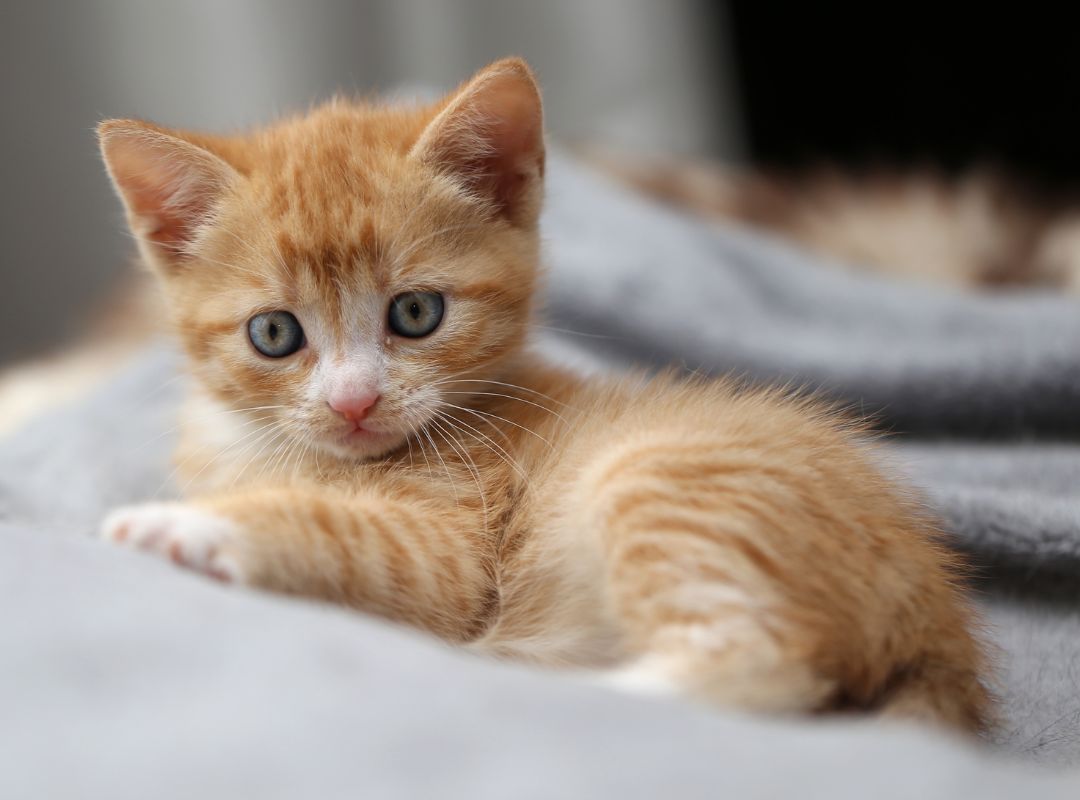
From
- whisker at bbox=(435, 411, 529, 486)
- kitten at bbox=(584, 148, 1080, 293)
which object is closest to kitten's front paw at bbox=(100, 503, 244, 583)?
whisker at bbox=(435, 411, 529, 486)

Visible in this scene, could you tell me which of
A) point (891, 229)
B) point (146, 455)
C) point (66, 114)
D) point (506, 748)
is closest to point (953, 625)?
point (506, 748)

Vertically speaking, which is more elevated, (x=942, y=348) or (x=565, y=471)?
(x=565, y=471)

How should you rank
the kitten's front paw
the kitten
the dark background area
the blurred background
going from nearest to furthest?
the kitten's front paw, the kitten, the blurred background, the dark background area

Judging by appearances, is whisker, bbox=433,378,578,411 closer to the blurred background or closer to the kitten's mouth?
the kitten's mouth

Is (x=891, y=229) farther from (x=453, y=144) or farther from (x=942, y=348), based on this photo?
(x=453, y=144)

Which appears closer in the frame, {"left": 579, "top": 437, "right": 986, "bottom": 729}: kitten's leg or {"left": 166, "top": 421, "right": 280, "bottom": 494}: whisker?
{"left": 579, "top": 437, "right": 986, "bottom": 729}: kitten's leg

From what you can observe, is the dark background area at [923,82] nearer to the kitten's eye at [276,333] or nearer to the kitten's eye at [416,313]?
the kitten's eye at [416,313]
